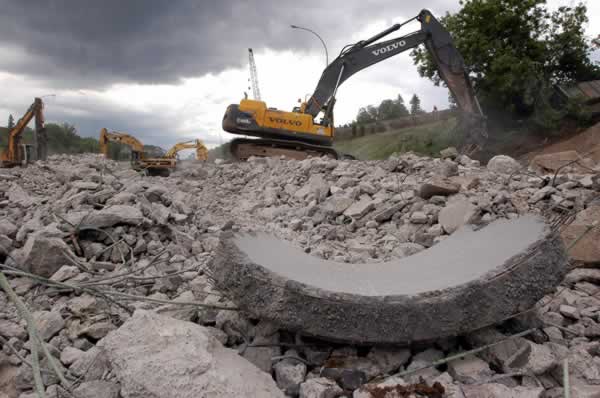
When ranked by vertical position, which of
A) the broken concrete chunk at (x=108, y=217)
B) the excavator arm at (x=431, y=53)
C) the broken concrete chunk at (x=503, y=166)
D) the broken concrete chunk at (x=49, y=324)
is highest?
the excavator arm at (x=431, y=53)

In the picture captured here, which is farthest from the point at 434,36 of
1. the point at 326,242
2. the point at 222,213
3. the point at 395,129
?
the point at 395,129

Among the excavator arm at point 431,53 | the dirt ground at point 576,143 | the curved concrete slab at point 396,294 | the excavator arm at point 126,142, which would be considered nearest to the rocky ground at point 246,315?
the curved concrete slab at point 396,294

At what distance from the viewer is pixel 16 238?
3311 millimetres

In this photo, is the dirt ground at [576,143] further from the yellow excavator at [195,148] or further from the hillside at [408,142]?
the yellow excavator at [195,148]

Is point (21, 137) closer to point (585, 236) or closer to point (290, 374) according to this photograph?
point (290, 374)

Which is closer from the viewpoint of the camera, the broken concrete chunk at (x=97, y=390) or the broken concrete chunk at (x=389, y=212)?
the broken concrete chunk at (x=97, y=390)

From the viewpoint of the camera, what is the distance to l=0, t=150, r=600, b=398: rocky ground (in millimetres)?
1562

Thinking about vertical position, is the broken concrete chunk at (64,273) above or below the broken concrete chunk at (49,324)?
above

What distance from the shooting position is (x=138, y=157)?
40.5 ft

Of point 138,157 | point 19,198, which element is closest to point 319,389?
point 19,198

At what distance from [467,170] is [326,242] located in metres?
2.49

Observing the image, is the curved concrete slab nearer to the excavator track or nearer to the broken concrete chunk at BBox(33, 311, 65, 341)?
the broken concrete chunk at BBox(33, 311, 65, 341)

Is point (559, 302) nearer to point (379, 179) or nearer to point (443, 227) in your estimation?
point (443, 227)

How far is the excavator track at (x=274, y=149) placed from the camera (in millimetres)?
10164
